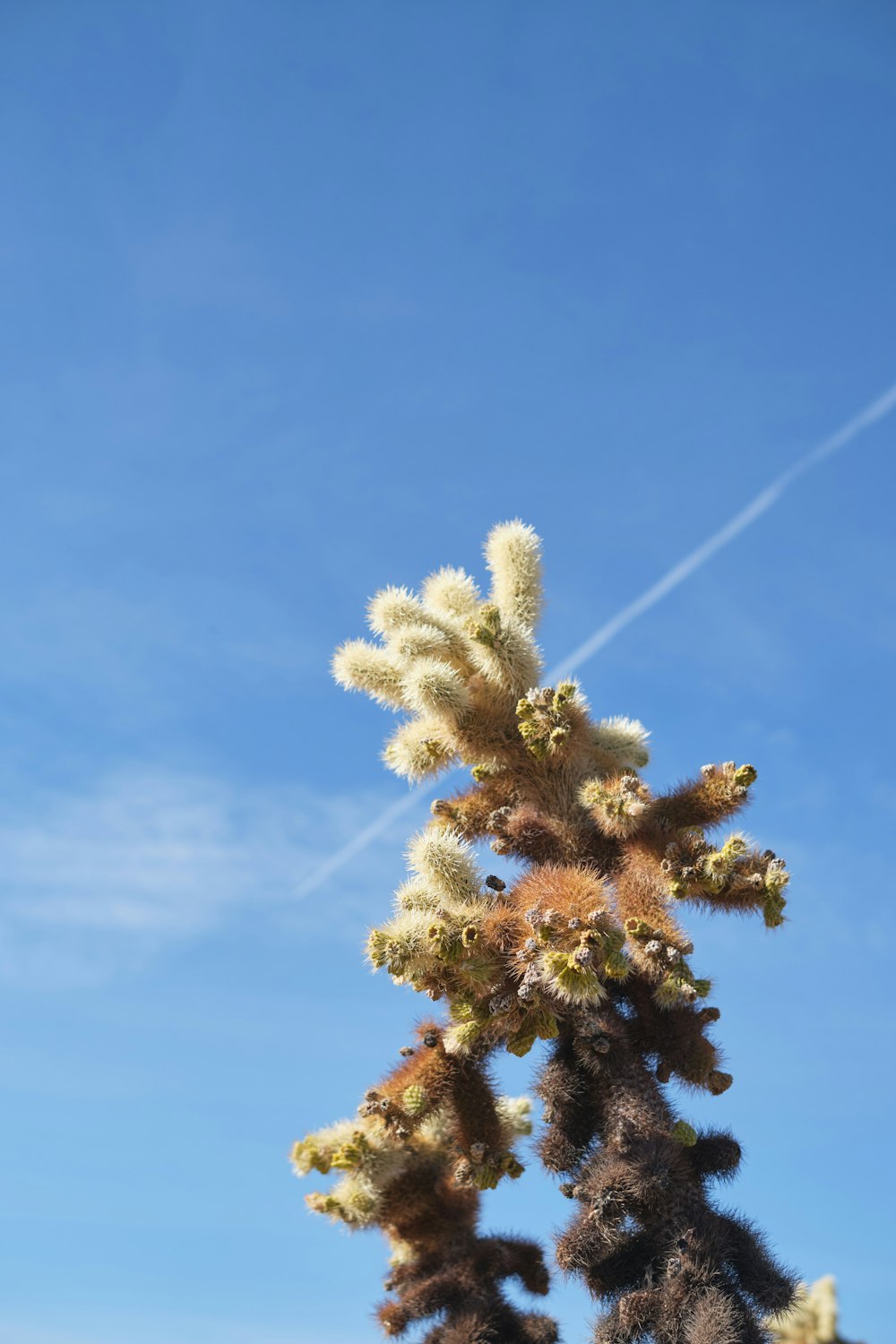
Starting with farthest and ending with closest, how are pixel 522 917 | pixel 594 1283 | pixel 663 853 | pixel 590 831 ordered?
pixel 590 831, pixel 663 853, pixel 522 917, pixel 594 1283

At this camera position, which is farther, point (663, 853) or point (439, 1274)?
point (439, 1274)

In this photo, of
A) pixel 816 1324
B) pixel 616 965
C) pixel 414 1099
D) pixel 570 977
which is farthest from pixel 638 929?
pixel 816 1324

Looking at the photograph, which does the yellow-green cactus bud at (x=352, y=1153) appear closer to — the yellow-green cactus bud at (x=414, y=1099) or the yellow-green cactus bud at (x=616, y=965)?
the yellow-green cactus bud at (x=414, y=1099)

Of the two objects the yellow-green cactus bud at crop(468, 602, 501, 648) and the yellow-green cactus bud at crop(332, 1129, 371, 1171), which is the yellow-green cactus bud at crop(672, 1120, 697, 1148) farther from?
the yellow-green cactus bud at crop(468, 602, 501, 648)

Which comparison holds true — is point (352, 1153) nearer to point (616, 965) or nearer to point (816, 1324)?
point (616, 965)

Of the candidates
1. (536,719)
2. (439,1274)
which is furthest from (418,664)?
(439,1274)

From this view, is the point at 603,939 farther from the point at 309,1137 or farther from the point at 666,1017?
the point at 309,1137
